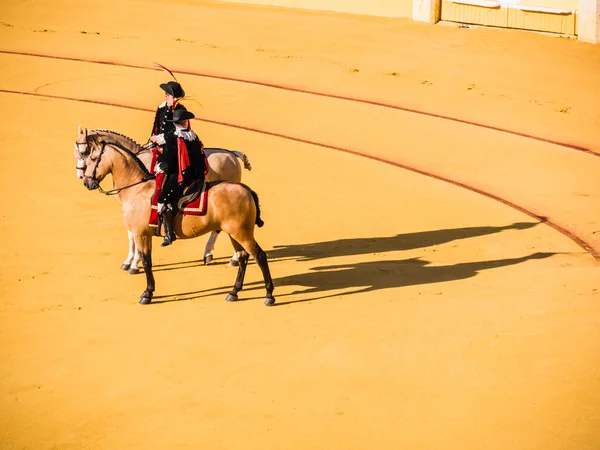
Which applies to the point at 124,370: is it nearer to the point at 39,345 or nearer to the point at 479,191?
the point at 39,345

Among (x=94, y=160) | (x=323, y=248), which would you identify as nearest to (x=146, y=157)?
(x=94, y=160)

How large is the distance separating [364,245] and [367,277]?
1830mm

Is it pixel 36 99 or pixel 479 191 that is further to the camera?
pixel 36 99

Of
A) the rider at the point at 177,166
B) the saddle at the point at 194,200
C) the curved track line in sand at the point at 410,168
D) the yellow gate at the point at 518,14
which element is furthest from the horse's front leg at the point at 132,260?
the yellow gate at the point at 518,14

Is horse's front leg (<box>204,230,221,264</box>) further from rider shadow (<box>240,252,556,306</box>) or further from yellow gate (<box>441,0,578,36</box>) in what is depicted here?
yellow gate (<box>441,0,578,36</box>)

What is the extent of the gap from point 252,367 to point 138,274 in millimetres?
4702

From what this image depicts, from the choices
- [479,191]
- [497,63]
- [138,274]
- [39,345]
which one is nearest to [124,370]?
[39,345]

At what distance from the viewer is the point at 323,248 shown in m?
19.7

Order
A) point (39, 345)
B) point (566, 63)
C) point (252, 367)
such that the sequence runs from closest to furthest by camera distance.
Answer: point (252, 367)
point (39, 345)
point (566, 63)

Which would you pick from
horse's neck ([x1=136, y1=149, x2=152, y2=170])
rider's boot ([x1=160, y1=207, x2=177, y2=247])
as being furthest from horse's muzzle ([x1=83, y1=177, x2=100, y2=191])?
rider's boot ([x1=160, y1=207, x2=177, y2=247])

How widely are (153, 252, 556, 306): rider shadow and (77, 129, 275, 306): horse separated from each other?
0.63 meters

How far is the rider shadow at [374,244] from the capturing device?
19359 mm

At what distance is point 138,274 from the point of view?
18266 millimetres

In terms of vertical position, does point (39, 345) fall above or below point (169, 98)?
below
